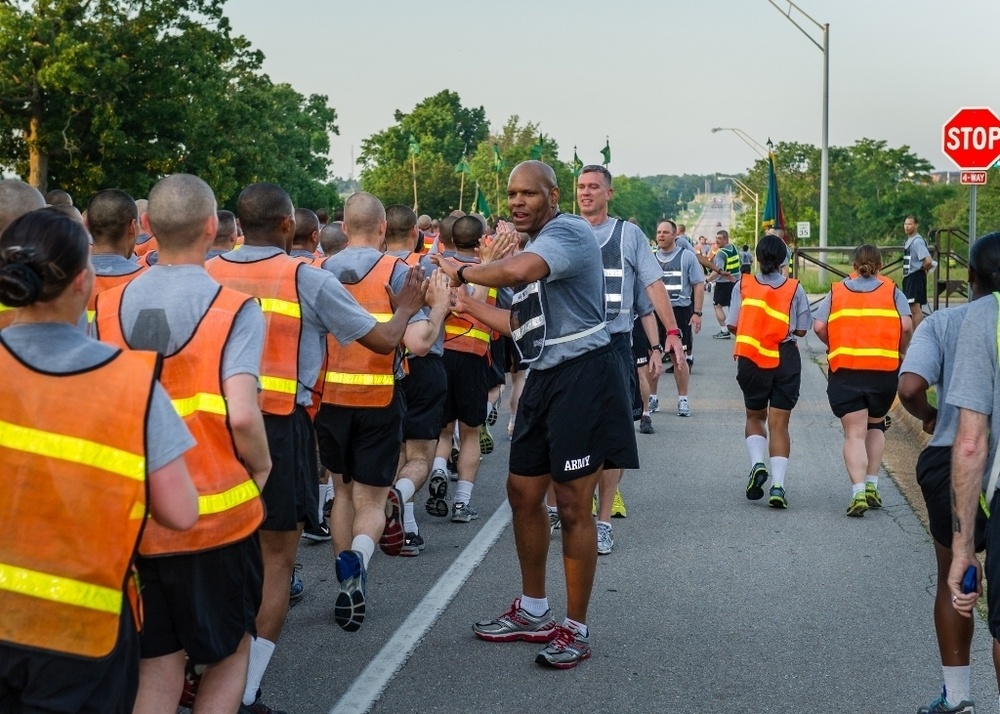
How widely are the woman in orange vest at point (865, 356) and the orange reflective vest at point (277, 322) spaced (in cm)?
537

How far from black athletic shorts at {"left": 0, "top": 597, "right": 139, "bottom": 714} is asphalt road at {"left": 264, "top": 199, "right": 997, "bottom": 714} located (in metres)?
2.19

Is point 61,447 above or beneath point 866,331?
above

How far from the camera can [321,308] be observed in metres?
5.26

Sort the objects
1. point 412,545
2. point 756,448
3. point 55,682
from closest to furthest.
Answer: point 55,682, point 412,545, point 756,448

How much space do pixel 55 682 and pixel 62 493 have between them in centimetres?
45

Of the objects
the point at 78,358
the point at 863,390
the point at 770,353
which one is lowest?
the point at 863,390

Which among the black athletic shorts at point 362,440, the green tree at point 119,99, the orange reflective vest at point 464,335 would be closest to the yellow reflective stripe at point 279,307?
the black athletic shorts at point 362,440

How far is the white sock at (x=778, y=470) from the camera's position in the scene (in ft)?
32.2

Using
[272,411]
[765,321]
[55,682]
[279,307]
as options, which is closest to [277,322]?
[279,307]

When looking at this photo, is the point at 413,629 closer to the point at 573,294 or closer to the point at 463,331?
the point at 573,294

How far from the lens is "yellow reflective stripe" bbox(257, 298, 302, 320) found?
520 cm

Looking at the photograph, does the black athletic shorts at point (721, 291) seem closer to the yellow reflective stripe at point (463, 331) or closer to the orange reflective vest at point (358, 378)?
the yellow reflective stripe at point (463, 331)

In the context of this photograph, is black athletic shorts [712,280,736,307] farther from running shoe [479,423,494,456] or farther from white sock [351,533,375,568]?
white sock [351,533,375,568]

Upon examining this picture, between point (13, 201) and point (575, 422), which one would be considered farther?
point (575, 422)
